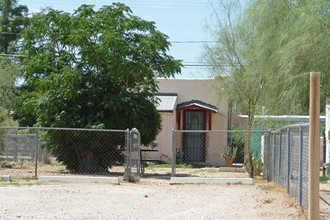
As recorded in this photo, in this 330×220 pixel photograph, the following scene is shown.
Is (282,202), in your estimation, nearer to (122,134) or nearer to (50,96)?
(122,134)

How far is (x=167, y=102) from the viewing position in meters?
23.1

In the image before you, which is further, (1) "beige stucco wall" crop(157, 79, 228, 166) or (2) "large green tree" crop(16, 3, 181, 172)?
(1) "beige stucco wall" crop(157, 79, 228, 166)

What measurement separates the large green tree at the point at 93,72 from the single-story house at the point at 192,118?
5977 millimetres

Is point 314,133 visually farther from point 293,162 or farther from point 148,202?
point 148,202

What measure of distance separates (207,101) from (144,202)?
1494 cm

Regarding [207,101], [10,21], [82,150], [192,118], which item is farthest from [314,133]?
[10,21]

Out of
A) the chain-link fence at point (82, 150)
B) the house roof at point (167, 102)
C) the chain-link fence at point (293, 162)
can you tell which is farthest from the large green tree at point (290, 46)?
the house roof at point (167, 102)

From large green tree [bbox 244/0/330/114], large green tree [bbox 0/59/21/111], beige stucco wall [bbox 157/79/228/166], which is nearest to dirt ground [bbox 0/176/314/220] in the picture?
large green tree [bbox 244/0/330/114]

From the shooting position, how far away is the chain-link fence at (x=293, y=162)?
8.27 m

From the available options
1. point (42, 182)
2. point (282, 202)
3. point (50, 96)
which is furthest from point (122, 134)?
point (282, 202)

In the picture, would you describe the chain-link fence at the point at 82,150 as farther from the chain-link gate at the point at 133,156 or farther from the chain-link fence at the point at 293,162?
the chain-link fence at the point at 293,162

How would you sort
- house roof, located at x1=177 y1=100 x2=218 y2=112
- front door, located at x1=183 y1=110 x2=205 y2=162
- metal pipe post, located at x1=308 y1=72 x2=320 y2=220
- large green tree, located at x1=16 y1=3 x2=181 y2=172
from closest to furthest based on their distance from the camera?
metal pipe post, located at x1=308 y1=72 x2=320 y2=220 → large green tree, located at x1=16 y1=3 x2=181 y2=172 → house roof, located at x1=177 y1=100 x2=218 y2=112 → front door, located at x1=183 y1=110 x2=205 y2=162

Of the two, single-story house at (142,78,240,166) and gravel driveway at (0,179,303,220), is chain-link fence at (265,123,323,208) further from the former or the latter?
single-story house at (142,78,240,166)

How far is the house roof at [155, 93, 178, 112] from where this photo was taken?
22142mm
